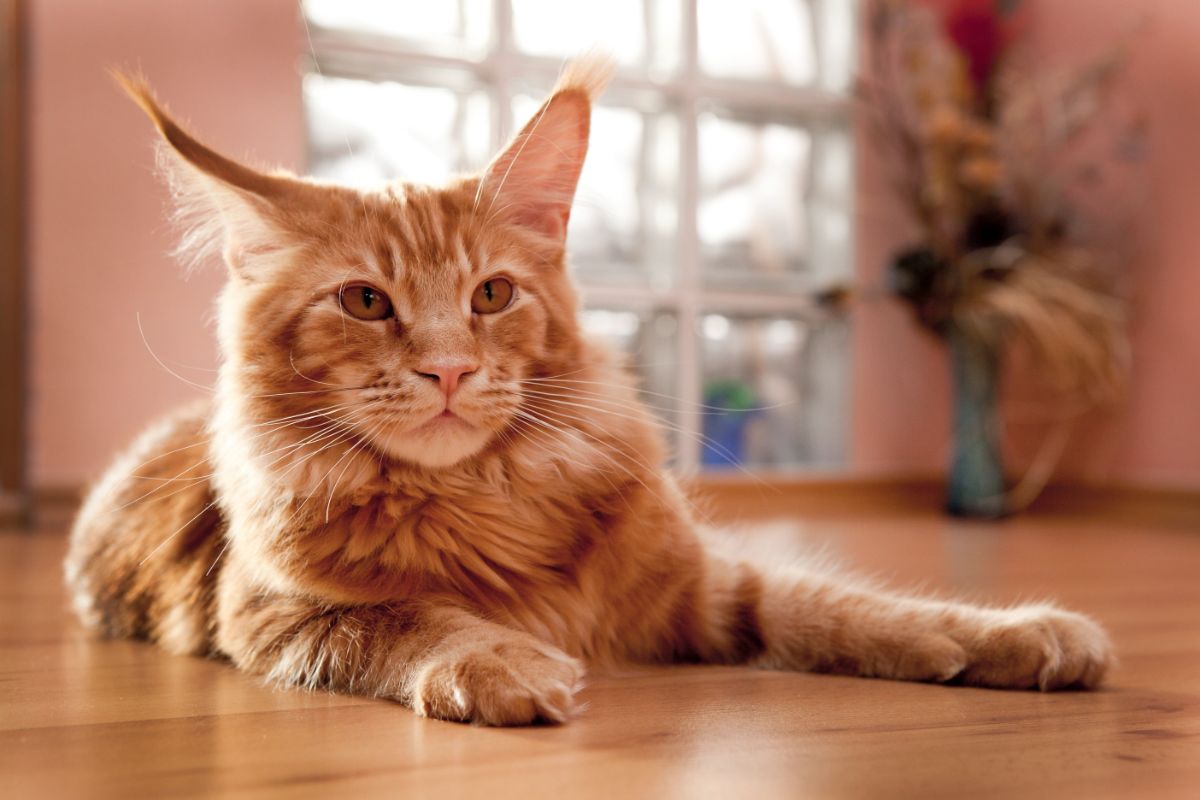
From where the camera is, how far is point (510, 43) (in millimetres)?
3408

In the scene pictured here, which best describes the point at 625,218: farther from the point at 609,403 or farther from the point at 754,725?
the point at 754,725

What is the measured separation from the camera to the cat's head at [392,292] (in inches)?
43.1

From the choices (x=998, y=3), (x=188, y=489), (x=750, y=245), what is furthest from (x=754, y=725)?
(x=998, y=3)

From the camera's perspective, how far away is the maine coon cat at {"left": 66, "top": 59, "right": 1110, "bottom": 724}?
3.61 ft

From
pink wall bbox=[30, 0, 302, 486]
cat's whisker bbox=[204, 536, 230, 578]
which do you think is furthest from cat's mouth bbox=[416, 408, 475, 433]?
pink wall bbox=[30, 0, 302, 486]

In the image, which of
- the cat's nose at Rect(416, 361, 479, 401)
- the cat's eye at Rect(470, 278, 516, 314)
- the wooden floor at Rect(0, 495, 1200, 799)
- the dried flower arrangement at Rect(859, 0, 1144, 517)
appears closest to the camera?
the wooden floor at Rect(0, 495, 1200, 799)

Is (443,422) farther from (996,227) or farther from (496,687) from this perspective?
(996,227)

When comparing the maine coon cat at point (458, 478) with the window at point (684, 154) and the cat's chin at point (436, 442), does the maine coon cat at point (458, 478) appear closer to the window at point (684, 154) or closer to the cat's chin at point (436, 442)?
the cat's chin at point (436, 442)

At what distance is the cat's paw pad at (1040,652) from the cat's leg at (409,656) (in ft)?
1.38

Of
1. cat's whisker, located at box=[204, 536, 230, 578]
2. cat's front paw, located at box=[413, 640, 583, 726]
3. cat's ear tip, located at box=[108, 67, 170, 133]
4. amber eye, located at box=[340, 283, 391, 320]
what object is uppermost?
cat's ear tip, located at box=[108, 67, 170, 133]

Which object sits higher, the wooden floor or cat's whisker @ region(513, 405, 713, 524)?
cat's whisker @ region(513, 405, 713, 524)

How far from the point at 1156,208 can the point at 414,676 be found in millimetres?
3066

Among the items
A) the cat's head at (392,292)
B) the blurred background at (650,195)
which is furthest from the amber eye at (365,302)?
the blurred background at (650,195)

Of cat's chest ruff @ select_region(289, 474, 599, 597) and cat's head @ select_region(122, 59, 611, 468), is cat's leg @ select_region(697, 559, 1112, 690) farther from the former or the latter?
cat's head @ select_region(122, 59, 611, 468)
